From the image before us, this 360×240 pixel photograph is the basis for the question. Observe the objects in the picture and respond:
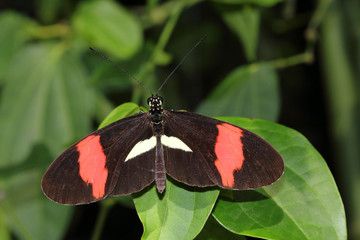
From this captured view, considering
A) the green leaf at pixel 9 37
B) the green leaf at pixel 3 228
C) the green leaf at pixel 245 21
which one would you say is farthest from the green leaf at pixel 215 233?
the green leaf at pixel 9 37

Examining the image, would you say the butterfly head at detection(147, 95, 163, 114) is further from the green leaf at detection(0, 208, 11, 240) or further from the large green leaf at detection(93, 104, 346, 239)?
the green leaf at detection(0, 208, 11, 240)

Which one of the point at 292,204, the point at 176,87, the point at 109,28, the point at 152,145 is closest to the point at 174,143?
the point at 152,145

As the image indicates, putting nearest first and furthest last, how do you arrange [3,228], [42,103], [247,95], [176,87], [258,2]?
1. [258,2]
2. [247,95]
3. [3,228]
4. [42,103]
5. [176,87]

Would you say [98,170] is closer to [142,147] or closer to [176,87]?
[142,147]

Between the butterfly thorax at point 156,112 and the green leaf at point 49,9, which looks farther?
the green leaf at point 49,9

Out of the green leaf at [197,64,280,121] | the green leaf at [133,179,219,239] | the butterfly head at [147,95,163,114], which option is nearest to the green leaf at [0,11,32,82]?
the green leaf at [197,64,280,121]

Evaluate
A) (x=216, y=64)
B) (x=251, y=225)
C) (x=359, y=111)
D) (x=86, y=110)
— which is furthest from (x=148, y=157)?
(x=216, y=64)

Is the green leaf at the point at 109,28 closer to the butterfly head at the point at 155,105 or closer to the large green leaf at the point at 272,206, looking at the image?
the butterfly head at the point at 155,105
